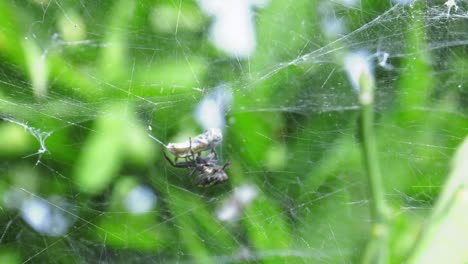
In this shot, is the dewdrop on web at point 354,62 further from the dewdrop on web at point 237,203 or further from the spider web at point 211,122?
the dewdrop on web at point 237,203

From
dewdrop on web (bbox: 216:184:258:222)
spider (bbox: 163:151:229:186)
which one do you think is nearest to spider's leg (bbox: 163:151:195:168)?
spider (bbox: 163:151:229:186)

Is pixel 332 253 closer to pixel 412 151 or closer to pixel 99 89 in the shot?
pixel 412 151

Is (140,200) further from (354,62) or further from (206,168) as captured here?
(354,62)

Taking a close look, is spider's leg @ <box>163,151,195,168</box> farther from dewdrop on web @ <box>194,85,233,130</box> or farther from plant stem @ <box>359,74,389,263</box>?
plant stem @ <box>359,74,389,263</box>

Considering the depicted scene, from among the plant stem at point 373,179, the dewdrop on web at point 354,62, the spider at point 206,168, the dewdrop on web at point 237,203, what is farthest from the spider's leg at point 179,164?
the plant stem at point 373,179

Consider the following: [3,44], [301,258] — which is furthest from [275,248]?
[3,44]

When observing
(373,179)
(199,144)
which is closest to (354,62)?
(199,144)
